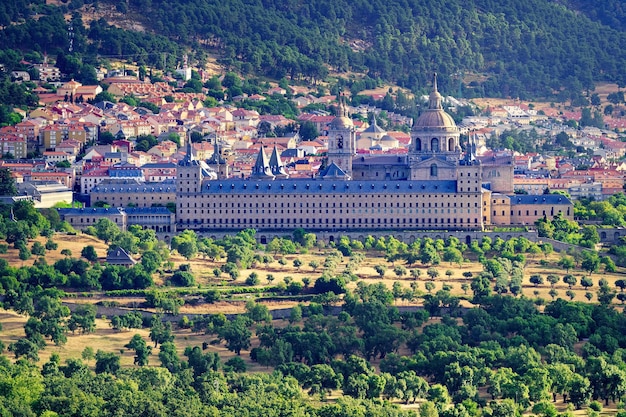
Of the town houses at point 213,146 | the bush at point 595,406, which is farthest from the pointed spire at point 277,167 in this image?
the bush at point 595,406

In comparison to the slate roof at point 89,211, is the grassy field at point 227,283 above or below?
below

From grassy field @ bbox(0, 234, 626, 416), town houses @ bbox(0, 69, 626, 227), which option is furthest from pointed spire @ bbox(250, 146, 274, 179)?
grassy field @ bbox(0, 234, 626, 416)

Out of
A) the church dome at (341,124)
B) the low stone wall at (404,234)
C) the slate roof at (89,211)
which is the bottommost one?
the low stone wall at (404,234)

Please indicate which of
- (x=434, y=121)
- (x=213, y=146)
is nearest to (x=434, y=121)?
(x=434, y=121)

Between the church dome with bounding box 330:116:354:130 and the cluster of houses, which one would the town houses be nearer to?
the cluster of houses

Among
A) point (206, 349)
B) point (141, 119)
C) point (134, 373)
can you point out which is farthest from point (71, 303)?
point (141, 119)

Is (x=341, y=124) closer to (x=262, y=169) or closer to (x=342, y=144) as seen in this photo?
(x=342, y=144)

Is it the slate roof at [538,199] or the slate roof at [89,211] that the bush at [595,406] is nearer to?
the slate roof at [538,199]

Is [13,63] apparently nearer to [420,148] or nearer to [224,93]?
[224,93]
